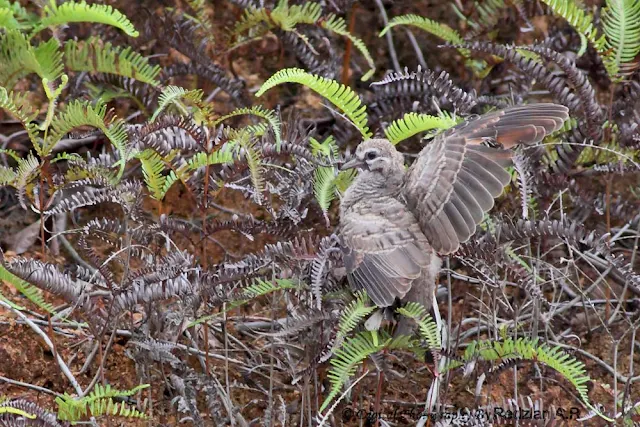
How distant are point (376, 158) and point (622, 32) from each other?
4.66ft

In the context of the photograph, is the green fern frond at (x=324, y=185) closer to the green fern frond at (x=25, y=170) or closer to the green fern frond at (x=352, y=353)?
the green fern frond at (x=352, y=353)

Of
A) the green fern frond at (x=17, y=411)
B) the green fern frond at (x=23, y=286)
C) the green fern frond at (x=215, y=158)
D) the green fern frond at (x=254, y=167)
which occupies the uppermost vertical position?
the green fern frond at (x=254, y=167)

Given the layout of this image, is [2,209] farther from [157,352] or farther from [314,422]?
[314,422]

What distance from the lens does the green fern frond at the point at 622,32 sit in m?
4.73

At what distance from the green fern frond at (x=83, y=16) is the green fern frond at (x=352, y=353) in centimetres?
179

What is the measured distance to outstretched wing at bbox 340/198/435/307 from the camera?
385 centimetres

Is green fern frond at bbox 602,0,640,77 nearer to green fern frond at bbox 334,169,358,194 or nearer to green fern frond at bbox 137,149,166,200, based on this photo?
green fern frond at bbox 334,169,358,194

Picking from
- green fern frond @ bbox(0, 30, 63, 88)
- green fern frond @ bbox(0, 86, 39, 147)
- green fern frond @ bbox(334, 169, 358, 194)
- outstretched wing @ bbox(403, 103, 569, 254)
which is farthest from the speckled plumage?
green fern frond @ bbox(0, 30, 63, 88)

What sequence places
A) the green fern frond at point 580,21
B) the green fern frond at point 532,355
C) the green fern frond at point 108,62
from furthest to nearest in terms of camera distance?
the green fern frond at point 108,62 < the green fern frond at point 580,21 < the green fern frond at point 532,355

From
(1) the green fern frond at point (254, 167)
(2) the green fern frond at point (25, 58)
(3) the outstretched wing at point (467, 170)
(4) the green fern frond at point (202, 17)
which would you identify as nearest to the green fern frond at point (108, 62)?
(2) the green fern frond at point (25, 58)

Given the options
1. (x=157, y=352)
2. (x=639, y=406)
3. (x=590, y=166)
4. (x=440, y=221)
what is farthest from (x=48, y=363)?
(x=590, y=166)

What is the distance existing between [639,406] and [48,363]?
2607mm

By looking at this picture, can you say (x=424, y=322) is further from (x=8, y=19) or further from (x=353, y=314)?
(x=8, y=19)

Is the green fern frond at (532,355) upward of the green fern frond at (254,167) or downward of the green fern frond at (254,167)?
downward
